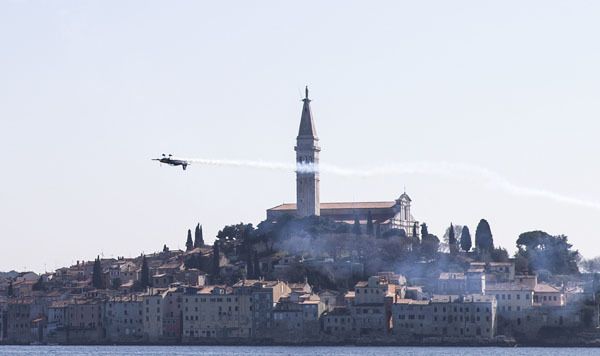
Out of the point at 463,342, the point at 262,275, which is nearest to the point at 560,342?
the point at 463,342

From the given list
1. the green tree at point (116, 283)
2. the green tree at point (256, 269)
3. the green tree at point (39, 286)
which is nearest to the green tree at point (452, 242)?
the green tree at point (256, 269)

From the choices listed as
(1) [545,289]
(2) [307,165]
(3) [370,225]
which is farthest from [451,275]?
(2) [307,165]

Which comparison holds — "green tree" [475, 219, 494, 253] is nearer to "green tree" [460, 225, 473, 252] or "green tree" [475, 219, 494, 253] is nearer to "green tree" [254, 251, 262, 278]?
"green tree" [460, 225, 473, 252]

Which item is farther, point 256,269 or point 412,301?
point 256,269

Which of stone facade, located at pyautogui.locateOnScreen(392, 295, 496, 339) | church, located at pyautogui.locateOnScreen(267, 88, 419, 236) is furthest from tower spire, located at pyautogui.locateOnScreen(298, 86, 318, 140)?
stone facade, located at pyautogui.locateOnScreen(392, 295, 496, 339)

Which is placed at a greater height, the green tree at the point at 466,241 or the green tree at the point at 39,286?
the green tree at the point at 466,241

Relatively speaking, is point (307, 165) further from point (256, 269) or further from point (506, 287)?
point (506, 287)

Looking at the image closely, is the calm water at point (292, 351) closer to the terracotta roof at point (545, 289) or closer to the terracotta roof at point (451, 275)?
the terracotta roof at point (545, 289)
